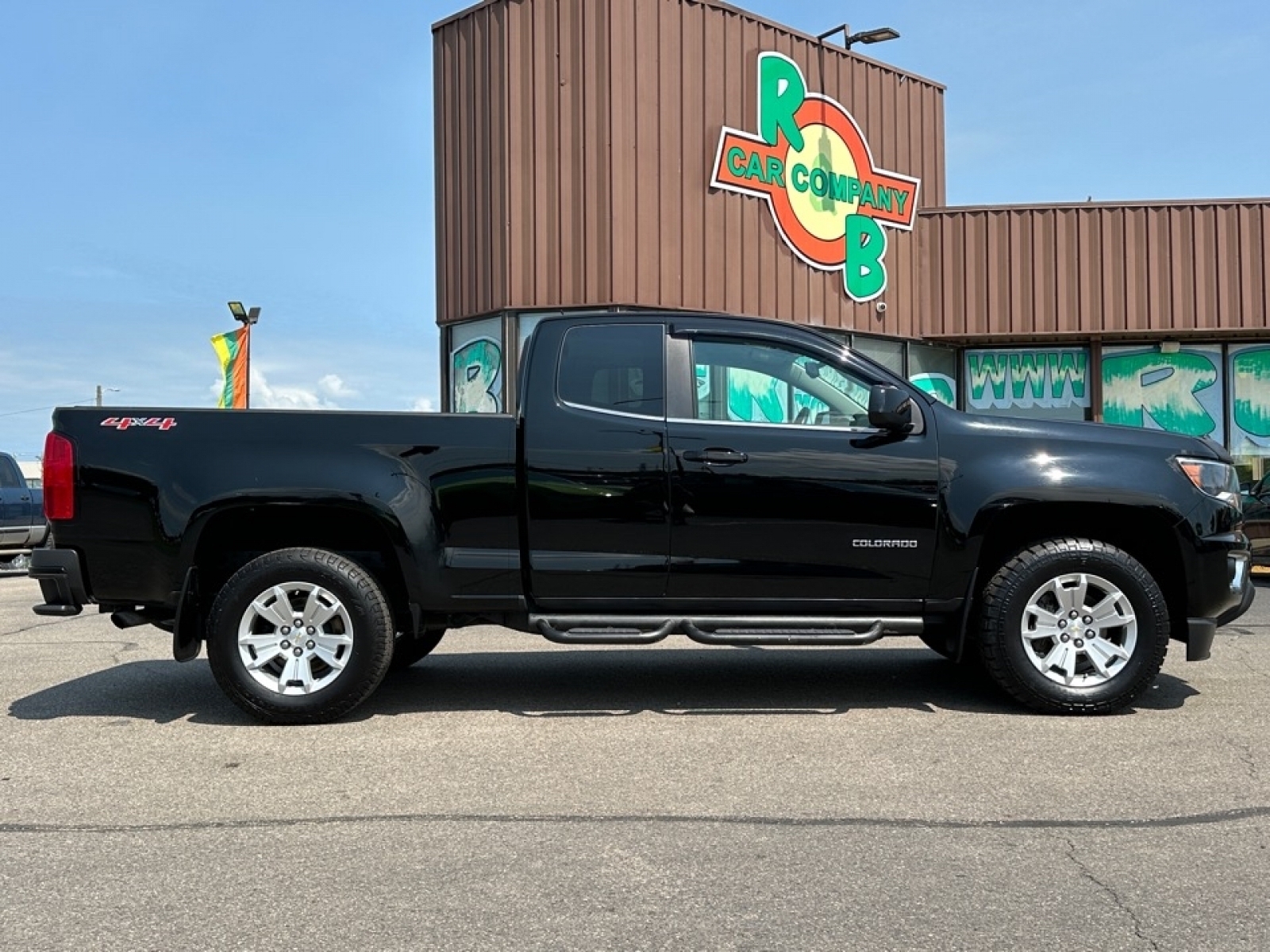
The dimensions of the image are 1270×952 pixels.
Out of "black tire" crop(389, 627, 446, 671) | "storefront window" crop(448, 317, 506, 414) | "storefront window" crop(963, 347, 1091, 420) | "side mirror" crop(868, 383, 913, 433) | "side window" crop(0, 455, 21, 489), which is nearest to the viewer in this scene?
"side mirror" crop(868, 383, 913, 433)

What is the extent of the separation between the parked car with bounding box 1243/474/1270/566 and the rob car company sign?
22.0 feet

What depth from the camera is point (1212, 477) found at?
19.5ft

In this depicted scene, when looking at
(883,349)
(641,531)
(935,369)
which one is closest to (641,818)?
(641,531)

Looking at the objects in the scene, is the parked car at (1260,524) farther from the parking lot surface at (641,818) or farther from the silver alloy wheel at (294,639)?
the silver alloy wheel at (294,639)

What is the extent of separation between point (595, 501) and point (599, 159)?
10.7 metres

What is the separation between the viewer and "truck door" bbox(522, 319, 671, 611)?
577cm

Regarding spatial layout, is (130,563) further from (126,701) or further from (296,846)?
(296,846)

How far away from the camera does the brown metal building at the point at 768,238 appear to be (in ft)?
51.3

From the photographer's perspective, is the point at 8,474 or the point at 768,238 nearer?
the point at 8,474

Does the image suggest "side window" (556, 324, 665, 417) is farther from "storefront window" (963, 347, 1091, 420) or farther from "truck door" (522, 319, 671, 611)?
"storefront window" (963, 347, 1091, 420)

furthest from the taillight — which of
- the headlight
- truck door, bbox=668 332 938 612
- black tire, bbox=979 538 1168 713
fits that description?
the headlight

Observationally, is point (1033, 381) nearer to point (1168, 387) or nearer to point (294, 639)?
point (1168, 387)

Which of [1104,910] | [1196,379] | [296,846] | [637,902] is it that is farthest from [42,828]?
[1196,379]

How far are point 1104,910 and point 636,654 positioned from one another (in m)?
4.94
